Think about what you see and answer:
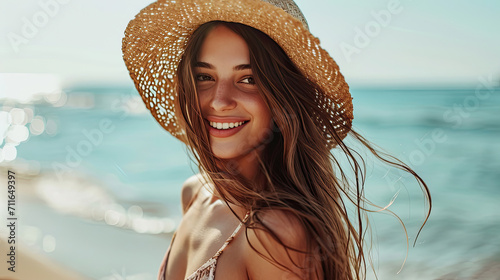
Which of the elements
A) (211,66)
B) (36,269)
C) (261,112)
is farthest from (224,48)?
(36,269)

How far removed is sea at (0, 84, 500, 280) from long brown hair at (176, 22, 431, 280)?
360mm

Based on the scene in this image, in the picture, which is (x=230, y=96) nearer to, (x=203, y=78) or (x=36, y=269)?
(x=203, y=78)

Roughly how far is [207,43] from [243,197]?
0.66 metres

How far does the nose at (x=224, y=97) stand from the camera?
204 cm

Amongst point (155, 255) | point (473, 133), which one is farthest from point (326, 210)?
point (473, 133)

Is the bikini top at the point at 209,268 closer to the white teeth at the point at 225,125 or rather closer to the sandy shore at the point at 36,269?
the white teeth at the point at 225,125

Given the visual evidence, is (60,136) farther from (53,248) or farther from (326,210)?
(326,210)

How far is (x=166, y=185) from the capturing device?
34.4 feet

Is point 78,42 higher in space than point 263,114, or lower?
higher

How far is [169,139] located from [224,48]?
12.9m

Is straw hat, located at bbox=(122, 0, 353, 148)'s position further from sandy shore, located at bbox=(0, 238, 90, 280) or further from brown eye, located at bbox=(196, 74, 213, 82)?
sandy shore, located at bbox=(0, 238, 90, 280)

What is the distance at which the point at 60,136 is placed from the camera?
15359mm

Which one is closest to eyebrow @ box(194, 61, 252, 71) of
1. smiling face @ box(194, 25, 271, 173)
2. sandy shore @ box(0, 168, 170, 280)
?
smiling face @ box(194, 25, 271, 173)

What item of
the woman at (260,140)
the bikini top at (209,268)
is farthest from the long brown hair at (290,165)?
the bikini top at (209,268)
